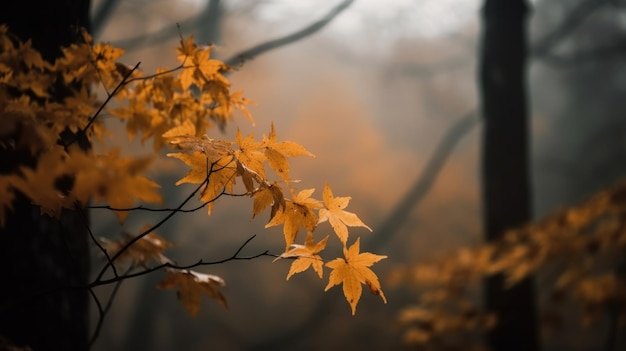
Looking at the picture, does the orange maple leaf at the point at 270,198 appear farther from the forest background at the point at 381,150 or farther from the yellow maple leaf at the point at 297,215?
the forest background at the point at 381,150

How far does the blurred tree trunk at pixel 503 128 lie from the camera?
4.11 metres

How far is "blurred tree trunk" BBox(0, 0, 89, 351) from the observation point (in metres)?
1.55

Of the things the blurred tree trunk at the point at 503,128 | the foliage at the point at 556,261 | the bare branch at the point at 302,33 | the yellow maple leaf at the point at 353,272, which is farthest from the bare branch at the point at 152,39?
the yellow maple leaf at the point at 353,272

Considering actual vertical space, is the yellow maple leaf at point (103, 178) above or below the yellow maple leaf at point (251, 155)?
below

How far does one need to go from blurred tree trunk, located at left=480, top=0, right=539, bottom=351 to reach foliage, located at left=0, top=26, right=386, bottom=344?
3.03 metres

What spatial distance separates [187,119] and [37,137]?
829mm

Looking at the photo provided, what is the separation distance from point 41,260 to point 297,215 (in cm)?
90

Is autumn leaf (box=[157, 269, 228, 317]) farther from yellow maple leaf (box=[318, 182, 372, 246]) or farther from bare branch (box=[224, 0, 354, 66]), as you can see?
bare branch (box=[224, 0, 354, 66])

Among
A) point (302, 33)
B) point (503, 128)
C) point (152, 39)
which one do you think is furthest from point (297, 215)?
point (152, 39)

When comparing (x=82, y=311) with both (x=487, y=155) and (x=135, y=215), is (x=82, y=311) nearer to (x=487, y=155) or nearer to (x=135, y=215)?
(x=487, y=155)

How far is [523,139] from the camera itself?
4195mm

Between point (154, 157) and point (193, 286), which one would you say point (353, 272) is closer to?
point (193, 286)

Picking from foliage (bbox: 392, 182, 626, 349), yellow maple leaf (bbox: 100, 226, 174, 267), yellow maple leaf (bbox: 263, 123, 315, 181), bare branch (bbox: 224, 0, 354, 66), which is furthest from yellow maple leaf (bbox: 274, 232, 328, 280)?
foliage (bbox: 392, 182, 626, 349)

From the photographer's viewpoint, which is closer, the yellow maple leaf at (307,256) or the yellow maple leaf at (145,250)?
the yellow maple leaf at (307,256)
